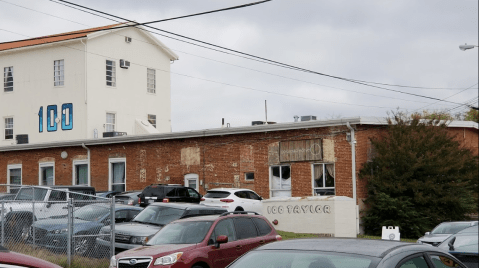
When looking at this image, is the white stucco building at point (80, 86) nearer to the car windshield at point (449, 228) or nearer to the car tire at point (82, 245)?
the car windshield at point (449, 228)

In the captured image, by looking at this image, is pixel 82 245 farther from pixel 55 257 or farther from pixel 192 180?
pixel 192 180

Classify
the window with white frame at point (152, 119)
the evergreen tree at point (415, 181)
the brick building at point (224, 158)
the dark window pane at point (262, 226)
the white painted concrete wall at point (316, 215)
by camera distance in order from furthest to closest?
the window with white frame at point (152, 119), the brick building at point (224, 158), the evergreen tree at point (415, 181), the white painted concrete wall at point (316, 215), the dark window pane at point (262, 226)

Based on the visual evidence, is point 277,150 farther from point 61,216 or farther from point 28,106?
point 28,106

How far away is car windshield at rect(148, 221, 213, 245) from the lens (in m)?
13.6

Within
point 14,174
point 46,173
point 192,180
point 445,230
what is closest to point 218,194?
point 192,180

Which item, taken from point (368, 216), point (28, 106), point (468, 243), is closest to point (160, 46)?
point (28, 106)

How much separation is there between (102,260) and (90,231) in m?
1.81

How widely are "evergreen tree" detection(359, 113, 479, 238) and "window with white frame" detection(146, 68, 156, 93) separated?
2539cm

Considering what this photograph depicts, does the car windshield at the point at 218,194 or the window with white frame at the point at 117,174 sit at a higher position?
the window with white frame at the point at 117,174

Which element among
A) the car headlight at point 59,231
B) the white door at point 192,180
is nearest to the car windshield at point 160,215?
the car headlight at point 59,231

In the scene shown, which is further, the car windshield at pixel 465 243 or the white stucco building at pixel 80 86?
the white stucco building at pixel 80 86

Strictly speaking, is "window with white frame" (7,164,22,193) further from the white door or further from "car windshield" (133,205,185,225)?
"car windshield" (133,205,185,225)

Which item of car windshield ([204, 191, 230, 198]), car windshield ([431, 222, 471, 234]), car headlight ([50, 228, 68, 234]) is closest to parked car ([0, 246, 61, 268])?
car headlight ([50, 228, 68, 234])

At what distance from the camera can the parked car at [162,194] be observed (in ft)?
91.4
